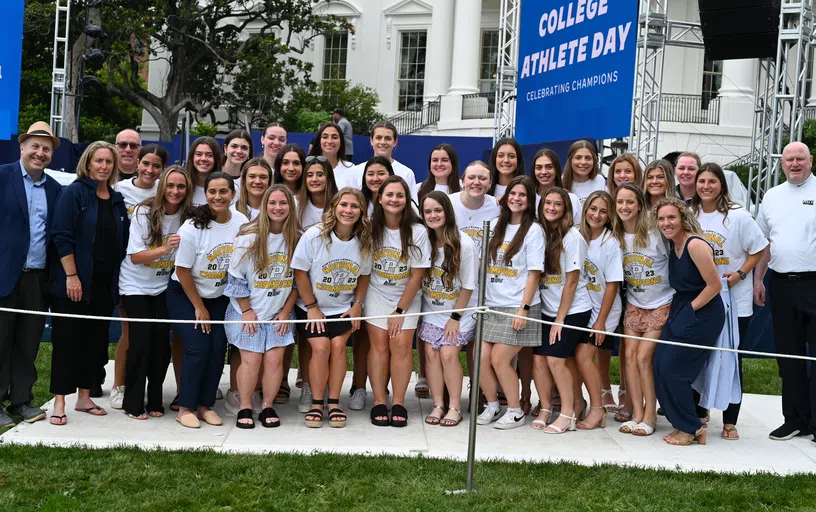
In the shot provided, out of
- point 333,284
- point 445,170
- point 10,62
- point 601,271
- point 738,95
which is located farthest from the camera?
point 738,95

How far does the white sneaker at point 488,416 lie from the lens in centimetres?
696

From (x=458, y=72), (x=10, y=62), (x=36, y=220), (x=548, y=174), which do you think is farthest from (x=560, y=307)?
(x=458, y=72)

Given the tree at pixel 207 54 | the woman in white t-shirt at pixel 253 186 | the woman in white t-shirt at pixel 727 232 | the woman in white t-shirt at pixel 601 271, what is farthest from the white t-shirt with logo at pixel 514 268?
the tree at pixel 207 54

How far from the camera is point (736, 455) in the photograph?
6.41 m

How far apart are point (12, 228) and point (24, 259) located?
0.73ft

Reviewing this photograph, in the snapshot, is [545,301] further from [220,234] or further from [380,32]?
[380,32]

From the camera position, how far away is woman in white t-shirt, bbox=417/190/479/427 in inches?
264

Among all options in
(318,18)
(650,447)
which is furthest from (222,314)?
(318,18)

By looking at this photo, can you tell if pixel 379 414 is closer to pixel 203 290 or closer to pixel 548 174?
pixel 203 290

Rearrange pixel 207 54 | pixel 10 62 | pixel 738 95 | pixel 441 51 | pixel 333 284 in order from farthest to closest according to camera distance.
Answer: pixel 441 51
pixel 207 54
pixel 738 95
pixel 10 62
pixel 333 284

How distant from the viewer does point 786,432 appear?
6.93 m

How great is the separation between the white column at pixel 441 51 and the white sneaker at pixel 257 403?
24614 mm

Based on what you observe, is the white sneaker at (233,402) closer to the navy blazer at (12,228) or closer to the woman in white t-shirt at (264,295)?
the woman in white t-shirt at (264,295)

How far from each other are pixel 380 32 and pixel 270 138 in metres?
26.1
